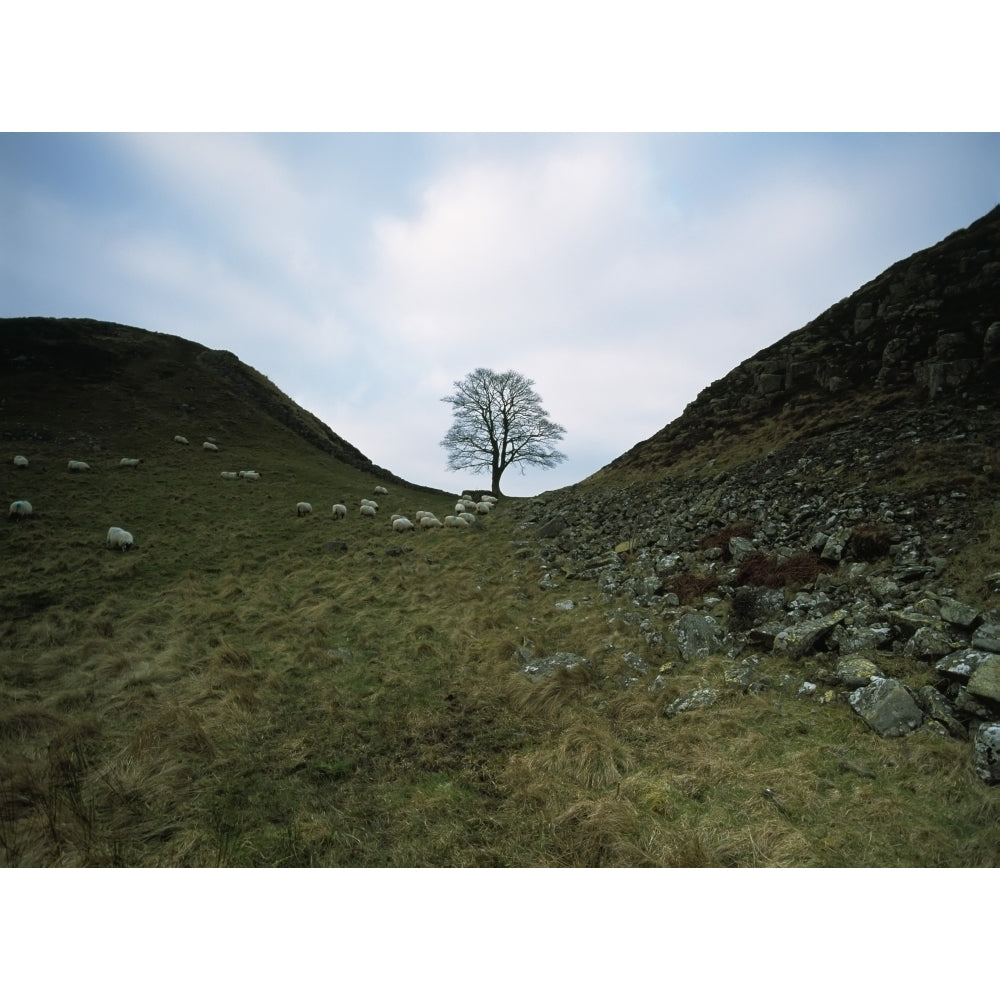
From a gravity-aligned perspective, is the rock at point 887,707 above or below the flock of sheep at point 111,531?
below

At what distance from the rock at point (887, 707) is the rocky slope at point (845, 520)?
2 cm

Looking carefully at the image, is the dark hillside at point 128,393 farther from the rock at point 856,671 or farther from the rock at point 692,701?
the rock at point 856,671

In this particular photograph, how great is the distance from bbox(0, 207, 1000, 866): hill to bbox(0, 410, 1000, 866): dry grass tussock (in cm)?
4

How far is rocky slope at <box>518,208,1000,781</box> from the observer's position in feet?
19.1

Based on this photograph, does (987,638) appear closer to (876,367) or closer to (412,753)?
(412,753)

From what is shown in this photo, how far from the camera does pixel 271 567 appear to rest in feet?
50.2

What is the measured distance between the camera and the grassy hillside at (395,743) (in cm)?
385

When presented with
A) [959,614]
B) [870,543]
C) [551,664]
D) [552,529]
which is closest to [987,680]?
[959,614]

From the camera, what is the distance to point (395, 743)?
581 centimetres

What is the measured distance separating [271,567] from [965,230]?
34720 mm

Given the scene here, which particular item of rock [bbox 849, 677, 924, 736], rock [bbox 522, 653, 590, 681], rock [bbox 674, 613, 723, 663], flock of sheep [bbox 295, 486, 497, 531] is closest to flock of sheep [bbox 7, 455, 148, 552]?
flock of sheep [bbox 295, 486, 497, 531]

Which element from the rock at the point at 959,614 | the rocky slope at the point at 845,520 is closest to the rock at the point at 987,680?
the rocky slope at the point at 845,520

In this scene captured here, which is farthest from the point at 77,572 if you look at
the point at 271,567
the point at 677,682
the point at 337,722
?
the point at 677,682

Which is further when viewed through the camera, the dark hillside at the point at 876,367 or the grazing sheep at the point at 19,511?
the grazing sheep at the point at 19,511
